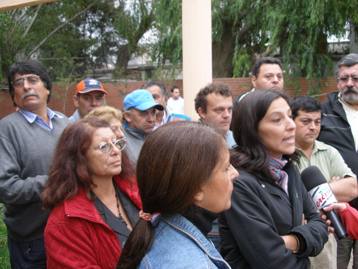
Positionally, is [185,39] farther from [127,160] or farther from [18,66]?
[127,160]

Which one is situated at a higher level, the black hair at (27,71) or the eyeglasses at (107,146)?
the black hair at (27,71)

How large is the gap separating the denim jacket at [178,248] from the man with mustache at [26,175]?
4.82 ft

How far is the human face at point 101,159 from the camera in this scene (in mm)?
2471

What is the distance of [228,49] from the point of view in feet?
44.1

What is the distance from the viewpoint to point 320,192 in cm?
254

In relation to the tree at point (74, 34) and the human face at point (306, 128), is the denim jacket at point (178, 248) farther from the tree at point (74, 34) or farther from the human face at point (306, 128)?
the tree at point (74, 34)

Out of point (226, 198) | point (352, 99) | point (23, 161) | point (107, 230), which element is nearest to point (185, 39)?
point (352, 99)

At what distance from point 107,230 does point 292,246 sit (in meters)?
0.82

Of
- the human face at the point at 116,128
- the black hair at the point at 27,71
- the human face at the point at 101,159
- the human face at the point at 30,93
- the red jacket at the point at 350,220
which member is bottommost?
the red jacket at the point at 350,220

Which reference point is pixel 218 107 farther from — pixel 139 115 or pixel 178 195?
pixel 178 195

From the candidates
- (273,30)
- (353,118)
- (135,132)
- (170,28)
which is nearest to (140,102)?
(135,132)

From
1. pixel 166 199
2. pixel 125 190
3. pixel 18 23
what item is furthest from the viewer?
pixel 18 23

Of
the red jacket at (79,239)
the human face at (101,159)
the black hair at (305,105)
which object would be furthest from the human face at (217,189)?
the black hair at (305,105)

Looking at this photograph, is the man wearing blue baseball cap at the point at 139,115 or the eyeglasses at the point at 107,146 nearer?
the eyeglasses at the point at 107,146
